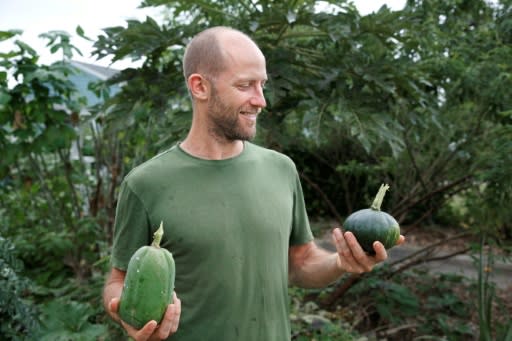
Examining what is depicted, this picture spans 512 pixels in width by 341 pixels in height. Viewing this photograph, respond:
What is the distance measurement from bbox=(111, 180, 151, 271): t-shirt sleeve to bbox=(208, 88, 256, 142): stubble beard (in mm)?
345

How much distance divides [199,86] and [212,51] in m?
0.12

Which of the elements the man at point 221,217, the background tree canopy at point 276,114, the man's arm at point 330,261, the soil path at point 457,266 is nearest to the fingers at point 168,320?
the man at point 221,217

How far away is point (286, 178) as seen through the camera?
6.32ft

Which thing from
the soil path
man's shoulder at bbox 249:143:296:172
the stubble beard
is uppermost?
the stubble beard

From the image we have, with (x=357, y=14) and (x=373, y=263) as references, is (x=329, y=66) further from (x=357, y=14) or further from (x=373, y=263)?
(x=373, y=263)

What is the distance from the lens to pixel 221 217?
1.69m

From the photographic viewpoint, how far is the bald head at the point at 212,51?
68.1 inches

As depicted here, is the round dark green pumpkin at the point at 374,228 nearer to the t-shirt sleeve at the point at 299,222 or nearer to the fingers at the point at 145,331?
the t-shirt sleeve at the point at 299,222

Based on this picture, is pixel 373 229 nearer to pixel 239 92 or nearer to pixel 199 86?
pixel 239 92

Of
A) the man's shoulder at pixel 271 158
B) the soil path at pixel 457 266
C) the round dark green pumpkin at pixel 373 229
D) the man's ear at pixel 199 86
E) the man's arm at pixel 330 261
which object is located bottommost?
the soil path at pixel 457 266

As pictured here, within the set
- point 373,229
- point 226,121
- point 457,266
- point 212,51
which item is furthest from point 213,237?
point 457,266

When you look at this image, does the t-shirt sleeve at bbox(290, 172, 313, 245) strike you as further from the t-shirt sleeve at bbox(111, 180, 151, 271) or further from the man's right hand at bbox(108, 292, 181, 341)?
the man's right hand at bbox(108, 292, 181, 341)

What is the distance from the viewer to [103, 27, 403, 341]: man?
5.45 feet

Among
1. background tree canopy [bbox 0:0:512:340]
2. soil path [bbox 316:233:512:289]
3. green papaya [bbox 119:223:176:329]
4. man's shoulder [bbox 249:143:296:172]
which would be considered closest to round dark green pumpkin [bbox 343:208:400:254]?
man's shoulder [bbox 249:143:296:172]
